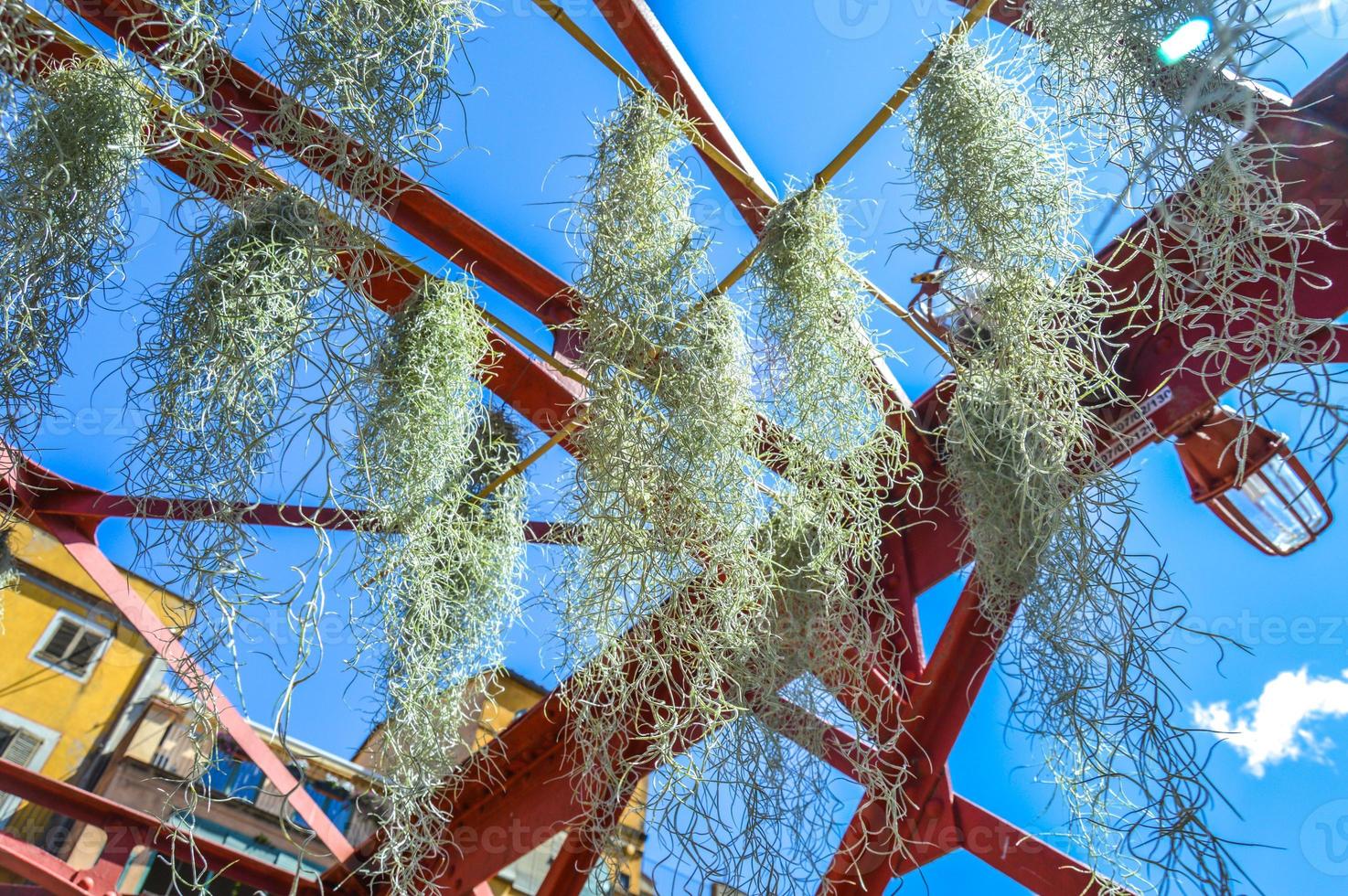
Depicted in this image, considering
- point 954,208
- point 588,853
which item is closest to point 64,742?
point 588,853

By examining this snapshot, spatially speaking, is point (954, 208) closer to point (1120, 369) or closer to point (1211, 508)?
point (1120, 369)

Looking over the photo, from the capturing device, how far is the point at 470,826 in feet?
11.0

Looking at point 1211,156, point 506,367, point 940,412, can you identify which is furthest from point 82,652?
point 1211,156

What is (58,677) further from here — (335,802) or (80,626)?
(335,802)

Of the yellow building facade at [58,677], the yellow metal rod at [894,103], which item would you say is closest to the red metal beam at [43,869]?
the yellow metal rod at [894,103]

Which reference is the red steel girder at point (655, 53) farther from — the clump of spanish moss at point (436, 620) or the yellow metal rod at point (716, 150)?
the clump of spanish moss at point (436, 620)

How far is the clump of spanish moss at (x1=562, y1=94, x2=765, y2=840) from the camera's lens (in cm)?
185

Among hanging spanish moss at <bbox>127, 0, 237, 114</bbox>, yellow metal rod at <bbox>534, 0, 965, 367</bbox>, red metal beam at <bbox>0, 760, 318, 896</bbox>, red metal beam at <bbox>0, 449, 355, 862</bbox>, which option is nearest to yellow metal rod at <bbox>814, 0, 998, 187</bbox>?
yellow metal rod at <bbox>534, 0, 965, 367</bbox>

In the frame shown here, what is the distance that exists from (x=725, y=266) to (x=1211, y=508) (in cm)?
168

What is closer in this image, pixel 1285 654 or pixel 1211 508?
pixel 1211 508

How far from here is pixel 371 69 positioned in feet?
5.10

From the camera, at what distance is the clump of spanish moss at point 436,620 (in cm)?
235

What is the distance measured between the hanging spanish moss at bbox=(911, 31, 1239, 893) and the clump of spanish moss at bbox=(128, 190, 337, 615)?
3.98 feet

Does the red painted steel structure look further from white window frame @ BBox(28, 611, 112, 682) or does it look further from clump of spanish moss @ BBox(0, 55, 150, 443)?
white window frame @ BBox(28, 611, 112, 682)
